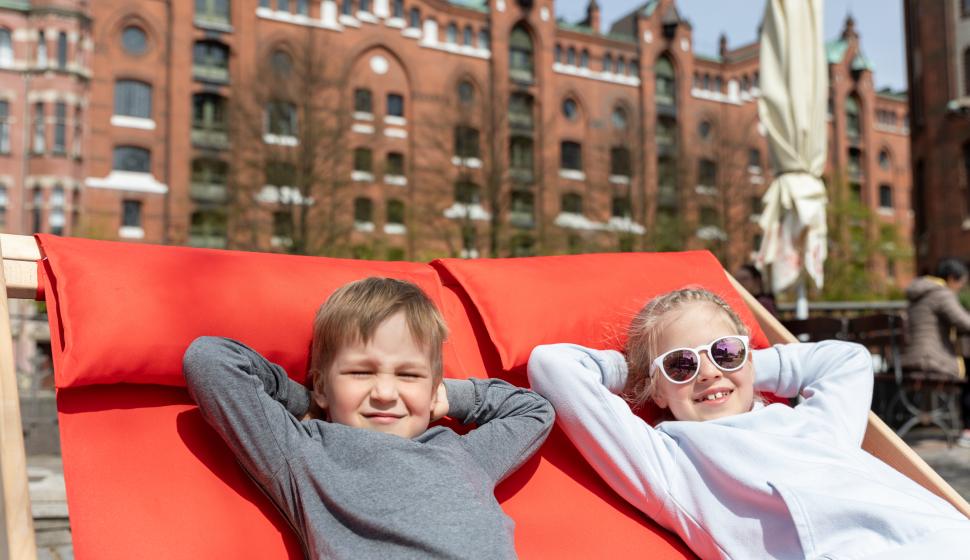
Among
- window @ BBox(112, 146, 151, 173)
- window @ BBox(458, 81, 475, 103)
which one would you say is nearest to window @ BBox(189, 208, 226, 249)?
window @ BBox(112, 146, 151, 173)

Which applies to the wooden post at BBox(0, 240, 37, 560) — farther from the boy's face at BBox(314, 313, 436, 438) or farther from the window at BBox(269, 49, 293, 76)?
the window at BBox(269, 49, 293, 76)

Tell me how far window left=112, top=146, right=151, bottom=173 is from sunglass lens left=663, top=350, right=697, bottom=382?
84.9ft

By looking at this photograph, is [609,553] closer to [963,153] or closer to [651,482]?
[651,482]

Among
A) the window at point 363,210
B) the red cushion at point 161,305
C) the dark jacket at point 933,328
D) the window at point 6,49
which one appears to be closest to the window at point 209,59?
the window at point 6,49

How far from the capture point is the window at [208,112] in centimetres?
2595

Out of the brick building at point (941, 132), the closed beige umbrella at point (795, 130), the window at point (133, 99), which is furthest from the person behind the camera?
the window at point (133, 99)

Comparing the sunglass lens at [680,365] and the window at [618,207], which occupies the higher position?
the window at [618,207]

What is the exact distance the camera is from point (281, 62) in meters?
25.9

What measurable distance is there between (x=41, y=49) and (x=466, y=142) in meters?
13.3

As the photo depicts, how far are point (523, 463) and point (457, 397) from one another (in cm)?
24

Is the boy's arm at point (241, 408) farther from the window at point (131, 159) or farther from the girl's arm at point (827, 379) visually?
the window at point (131, 159)

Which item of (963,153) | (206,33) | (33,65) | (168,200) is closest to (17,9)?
(33,65)

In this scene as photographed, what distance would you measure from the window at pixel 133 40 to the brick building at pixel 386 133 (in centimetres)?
4

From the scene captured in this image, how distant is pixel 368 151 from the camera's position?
27.6 metres
